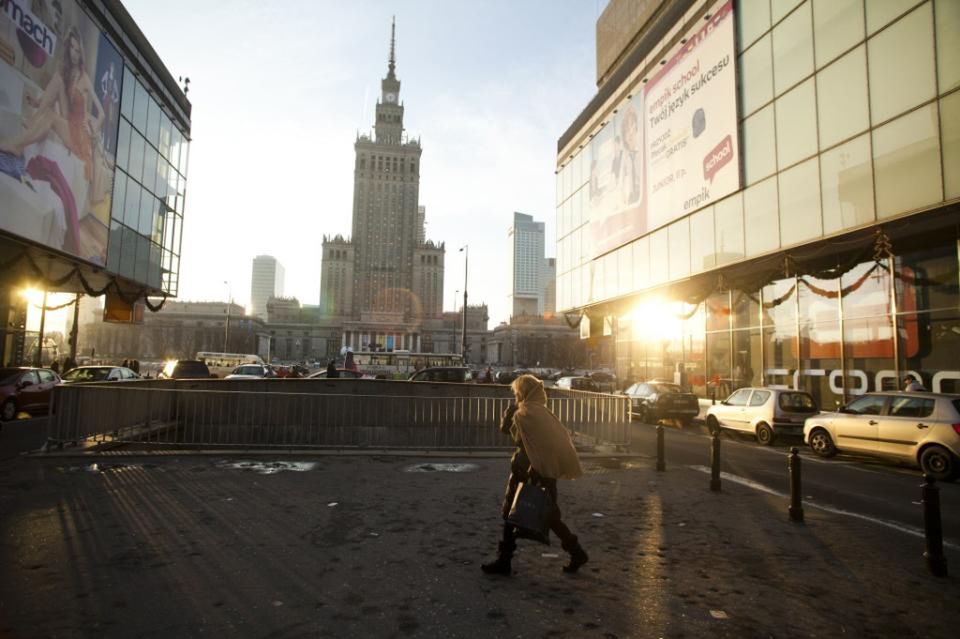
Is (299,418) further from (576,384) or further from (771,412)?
(576,384)

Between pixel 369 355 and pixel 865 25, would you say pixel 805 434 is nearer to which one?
pixel 865 25

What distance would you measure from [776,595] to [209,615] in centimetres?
449

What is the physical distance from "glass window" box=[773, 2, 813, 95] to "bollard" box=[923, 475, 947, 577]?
17.7m

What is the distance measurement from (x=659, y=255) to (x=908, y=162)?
12443 mm

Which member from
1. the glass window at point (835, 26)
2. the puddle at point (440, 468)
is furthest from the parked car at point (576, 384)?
the puddle at point (440, 468)

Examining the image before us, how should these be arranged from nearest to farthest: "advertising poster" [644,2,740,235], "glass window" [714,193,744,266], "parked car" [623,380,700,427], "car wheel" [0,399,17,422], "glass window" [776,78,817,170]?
"car wheel" [0,399,17,422]
"glass window" [776,78,817,170]
"parked car" [623,380,700,427]
"glass window" [714,193,744,266]
"advertising poster" [644,2,740,235]

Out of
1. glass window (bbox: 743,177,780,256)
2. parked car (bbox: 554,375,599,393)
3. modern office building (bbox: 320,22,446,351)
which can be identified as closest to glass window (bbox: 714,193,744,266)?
glass window (bbox: 743,177,780,256)

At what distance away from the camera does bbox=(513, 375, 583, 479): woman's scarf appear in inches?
184

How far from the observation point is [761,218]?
19688 mm

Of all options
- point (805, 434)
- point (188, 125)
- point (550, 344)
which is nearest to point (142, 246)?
point (188, 125)

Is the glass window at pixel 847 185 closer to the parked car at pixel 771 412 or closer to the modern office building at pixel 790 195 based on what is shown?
the modern office building at pixel 790 195

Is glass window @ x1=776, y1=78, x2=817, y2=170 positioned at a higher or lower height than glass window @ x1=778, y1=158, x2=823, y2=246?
higher

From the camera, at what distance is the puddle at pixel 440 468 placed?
949cm

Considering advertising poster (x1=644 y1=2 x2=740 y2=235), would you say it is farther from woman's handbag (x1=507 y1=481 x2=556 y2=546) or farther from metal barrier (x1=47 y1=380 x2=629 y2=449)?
woman's handbag (x1=507 y1=481 x2=556 y2=546)
